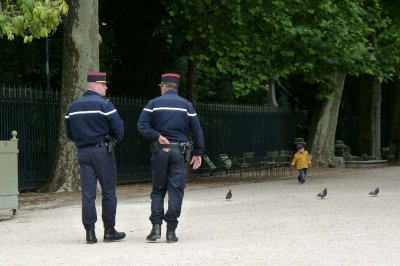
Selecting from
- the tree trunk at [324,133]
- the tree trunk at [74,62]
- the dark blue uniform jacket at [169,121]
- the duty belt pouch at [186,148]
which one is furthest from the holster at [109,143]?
the tree trunk at [324,133]

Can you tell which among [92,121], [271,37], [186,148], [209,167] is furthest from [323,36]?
[92,121]

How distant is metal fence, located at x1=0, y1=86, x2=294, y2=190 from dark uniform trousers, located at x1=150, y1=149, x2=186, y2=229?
1063cm

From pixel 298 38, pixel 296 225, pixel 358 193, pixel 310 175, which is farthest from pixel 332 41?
pixel 296 225

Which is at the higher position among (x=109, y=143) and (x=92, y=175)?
(x=109, y=143)

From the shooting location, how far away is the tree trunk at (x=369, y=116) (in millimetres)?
38594

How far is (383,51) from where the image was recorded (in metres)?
34.3

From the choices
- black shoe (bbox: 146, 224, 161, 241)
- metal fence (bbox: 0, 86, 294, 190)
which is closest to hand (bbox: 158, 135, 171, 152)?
black shoe (bbox: 146, 224, 161, 241)

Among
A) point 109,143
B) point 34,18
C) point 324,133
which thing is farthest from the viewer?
point 324,133

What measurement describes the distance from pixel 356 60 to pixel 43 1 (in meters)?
13.3

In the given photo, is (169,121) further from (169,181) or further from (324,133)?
(324,133)

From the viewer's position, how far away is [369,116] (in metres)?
38.7

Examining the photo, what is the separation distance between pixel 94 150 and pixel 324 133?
22.8 meters

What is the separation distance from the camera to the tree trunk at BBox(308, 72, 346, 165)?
3359 cm

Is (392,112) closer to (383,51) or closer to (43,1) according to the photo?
(383,51)
